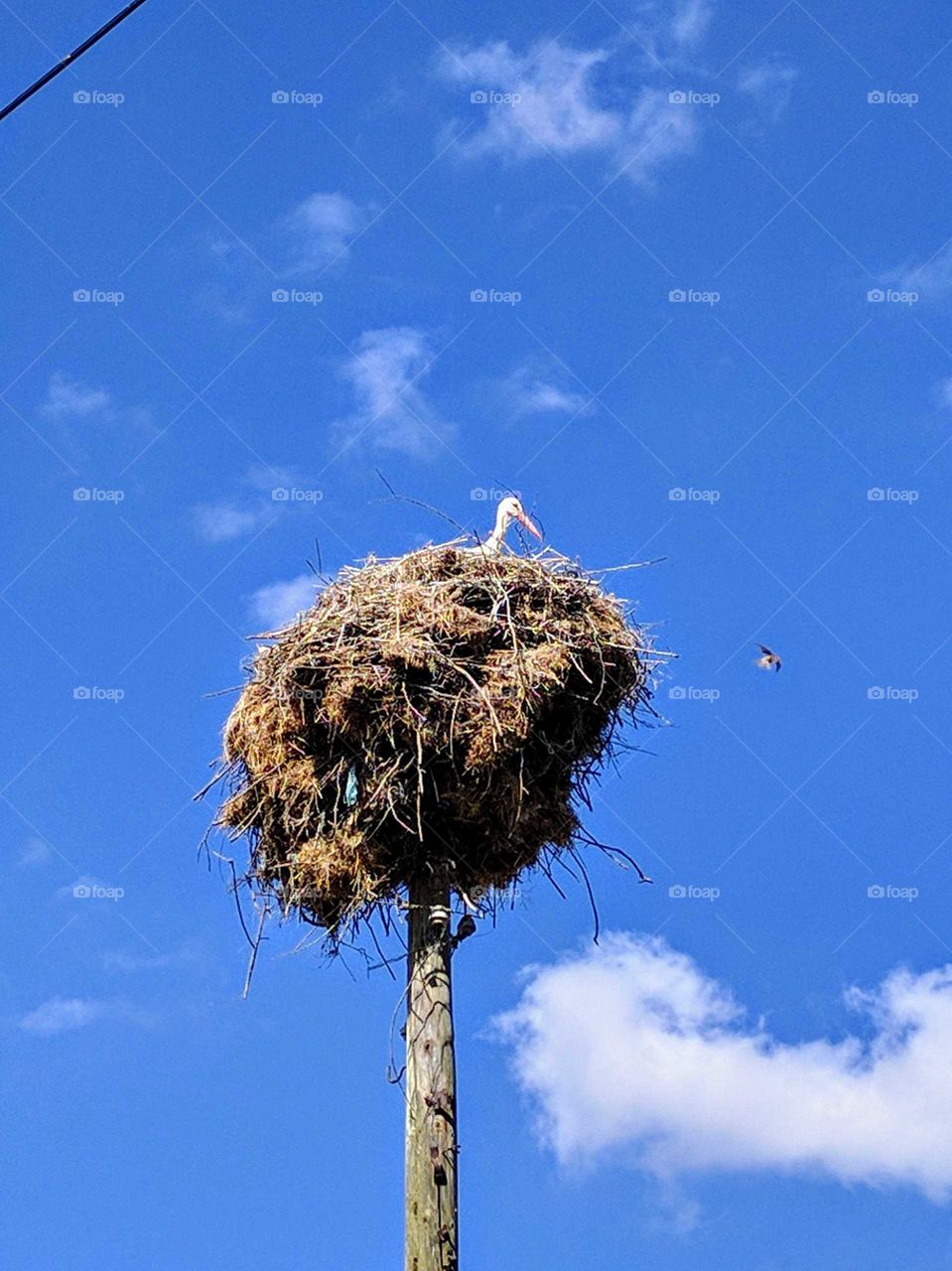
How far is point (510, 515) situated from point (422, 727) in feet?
11.0

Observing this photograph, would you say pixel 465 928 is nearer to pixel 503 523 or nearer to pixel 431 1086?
pixel 431 1086

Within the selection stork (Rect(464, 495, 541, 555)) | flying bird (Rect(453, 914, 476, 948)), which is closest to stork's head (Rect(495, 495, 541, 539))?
stork (Rect(464, 495, 541, 555))

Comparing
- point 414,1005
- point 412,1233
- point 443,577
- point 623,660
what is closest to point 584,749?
point 623,660

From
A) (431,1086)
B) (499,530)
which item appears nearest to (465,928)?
(431,1086)

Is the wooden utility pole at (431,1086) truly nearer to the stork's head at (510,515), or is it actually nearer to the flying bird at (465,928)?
the flying bird at (465,928)

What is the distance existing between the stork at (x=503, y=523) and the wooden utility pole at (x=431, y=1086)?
1.96m

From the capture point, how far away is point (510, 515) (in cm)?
1130

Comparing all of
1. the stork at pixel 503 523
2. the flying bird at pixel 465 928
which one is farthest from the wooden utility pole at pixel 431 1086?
the stork at pixel 503 523

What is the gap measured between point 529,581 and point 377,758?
1362mm

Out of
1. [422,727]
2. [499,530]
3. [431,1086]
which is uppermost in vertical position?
[499,530]

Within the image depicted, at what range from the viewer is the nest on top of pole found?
8.30 metres

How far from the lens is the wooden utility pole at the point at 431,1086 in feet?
24.2

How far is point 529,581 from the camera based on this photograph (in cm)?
898

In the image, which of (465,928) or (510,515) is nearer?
(465,928)
